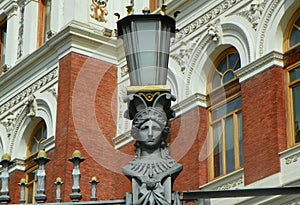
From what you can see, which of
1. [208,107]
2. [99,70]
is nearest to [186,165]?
[208,107]

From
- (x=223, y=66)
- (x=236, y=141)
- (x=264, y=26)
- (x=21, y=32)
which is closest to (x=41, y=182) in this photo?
(x=236, y=141)

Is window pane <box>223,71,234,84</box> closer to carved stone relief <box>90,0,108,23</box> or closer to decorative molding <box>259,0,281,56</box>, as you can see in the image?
decorative molding <box>259,0,281,56</box>

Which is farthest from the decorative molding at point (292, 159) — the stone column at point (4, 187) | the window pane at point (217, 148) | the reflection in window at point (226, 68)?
the stone column at point (4, 187)

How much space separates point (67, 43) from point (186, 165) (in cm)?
558

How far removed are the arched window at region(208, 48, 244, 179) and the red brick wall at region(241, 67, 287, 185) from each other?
581 mm

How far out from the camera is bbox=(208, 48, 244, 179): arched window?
20.8 metres

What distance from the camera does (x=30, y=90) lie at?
27.2m

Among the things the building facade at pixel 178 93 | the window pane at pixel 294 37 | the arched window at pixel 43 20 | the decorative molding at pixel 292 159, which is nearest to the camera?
the decorative molding at pixel 292 159

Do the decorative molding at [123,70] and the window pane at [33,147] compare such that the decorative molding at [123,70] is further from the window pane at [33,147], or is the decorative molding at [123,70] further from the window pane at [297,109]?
the window pane at [297,109]

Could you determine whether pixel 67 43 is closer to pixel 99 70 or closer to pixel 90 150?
pixel 99 70

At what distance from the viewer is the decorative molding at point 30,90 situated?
26.3 m

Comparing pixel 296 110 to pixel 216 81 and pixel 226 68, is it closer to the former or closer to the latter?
pixel 226 68

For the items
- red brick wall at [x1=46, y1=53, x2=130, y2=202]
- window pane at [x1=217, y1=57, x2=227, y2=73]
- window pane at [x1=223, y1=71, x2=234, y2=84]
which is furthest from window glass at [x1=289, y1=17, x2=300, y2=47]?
red brick wall at [x1=46, y1=53, x2=130, y2=202]

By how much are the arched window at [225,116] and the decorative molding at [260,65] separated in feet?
1.66
